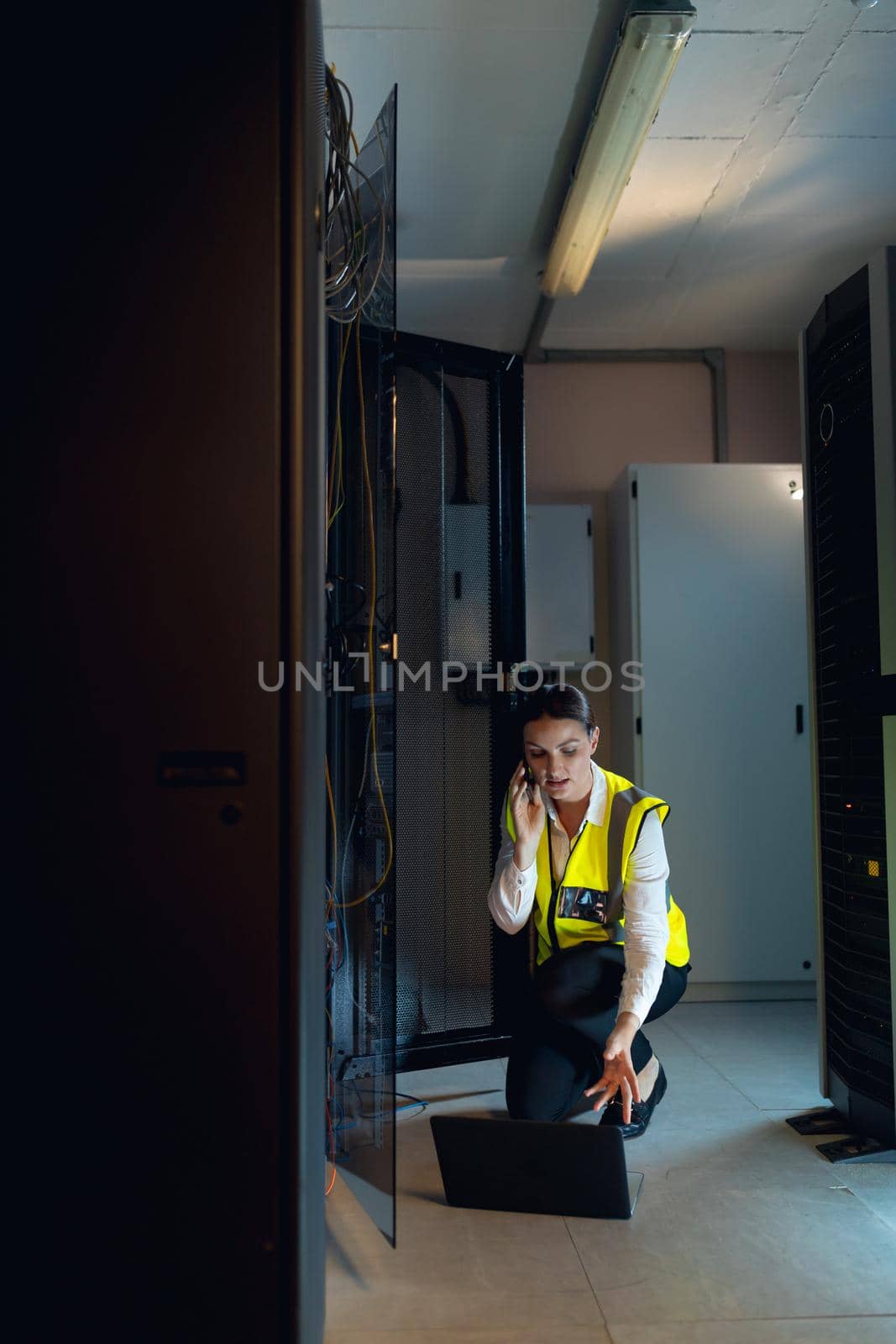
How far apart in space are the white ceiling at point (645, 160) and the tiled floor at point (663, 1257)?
258 cm

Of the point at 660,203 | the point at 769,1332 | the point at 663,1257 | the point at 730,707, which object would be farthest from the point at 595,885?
the point at 660,203

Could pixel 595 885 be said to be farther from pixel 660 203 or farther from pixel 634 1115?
pixel 660 203

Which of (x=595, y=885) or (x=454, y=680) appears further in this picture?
(x=454, y=680)

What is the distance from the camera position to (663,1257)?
1664mm

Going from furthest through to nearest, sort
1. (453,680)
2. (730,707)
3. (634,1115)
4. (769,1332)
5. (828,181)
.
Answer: (730,707)
(828,181)
(453,680)
(634,1115)
(769,1332)

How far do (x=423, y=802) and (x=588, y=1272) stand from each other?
1230 millimetres

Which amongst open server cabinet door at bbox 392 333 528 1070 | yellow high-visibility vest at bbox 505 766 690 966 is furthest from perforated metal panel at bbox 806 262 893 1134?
open server cabinet door at bbox 392 333 528 1070

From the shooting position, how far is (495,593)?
9.04 feet

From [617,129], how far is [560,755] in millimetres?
1635

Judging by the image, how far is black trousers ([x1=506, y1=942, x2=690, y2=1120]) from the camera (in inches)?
87.5

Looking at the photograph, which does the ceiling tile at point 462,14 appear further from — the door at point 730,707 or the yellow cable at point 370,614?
the door at point 730,707

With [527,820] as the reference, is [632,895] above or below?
below

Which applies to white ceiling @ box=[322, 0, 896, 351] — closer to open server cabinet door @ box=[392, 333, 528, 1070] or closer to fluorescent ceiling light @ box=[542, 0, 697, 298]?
fluorescent ceiling light @ box=[542, 0, 697, 298]

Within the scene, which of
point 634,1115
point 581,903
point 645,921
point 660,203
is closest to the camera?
point 645,921
